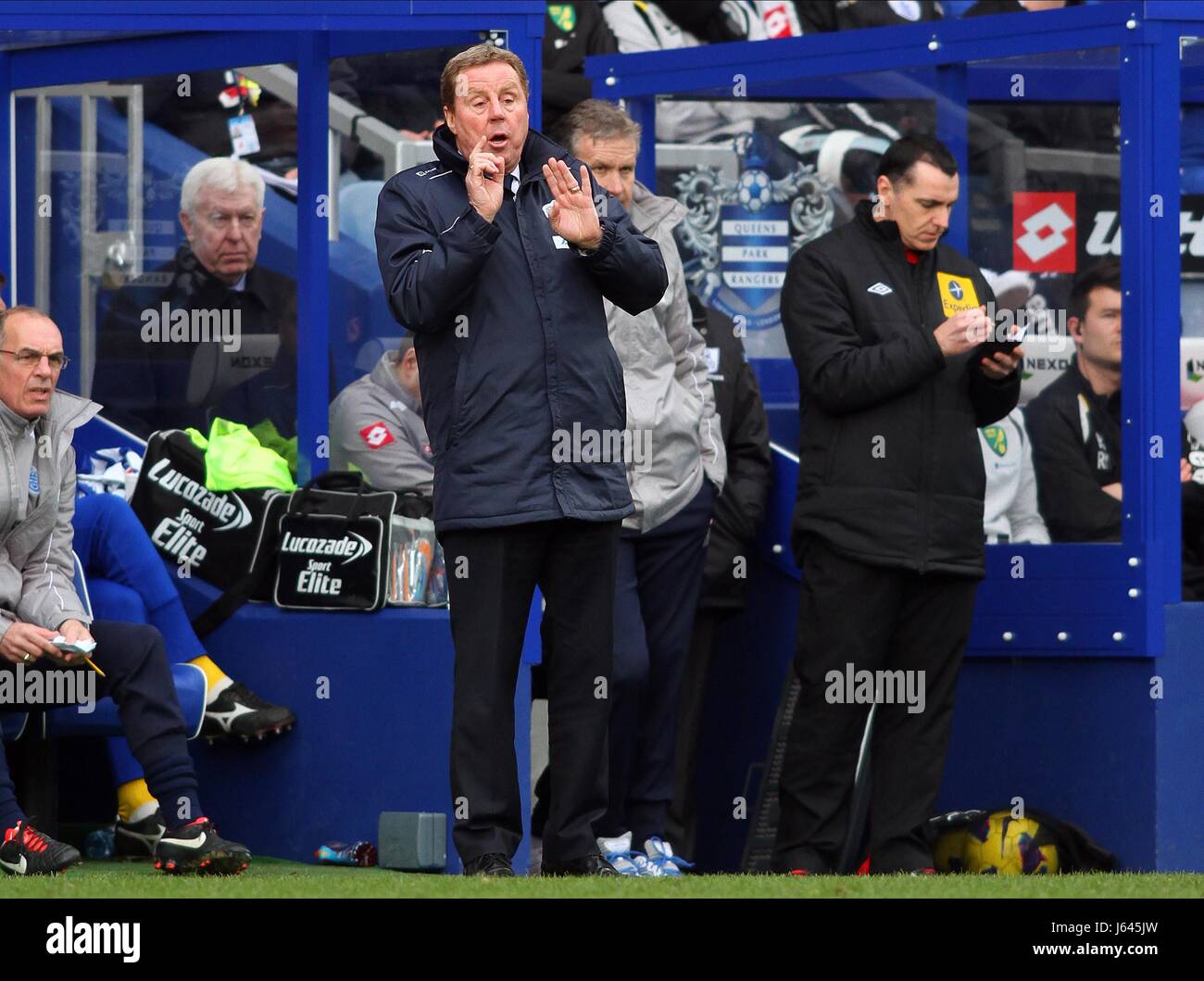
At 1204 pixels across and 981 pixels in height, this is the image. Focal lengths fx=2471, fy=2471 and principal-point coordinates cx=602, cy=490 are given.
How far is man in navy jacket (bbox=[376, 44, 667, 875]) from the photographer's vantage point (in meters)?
5.73

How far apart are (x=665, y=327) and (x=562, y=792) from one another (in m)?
1.70

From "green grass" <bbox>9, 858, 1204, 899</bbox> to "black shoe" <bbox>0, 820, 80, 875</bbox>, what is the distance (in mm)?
177

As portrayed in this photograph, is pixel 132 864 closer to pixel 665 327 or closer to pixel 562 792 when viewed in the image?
pixel 562 792

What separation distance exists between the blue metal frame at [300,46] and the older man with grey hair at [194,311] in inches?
7.4

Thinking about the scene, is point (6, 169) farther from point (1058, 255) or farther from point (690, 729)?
point (1058, 255)

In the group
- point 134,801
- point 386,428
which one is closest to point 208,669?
point 134,801

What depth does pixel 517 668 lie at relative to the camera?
5.88 meters

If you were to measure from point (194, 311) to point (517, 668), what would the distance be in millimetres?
2527

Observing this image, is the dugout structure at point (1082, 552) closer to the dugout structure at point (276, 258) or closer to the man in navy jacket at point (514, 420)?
the man in navy jacket at point (514, 420)

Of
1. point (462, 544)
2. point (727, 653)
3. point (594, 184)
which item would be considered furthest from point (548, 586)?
point (727, 653)

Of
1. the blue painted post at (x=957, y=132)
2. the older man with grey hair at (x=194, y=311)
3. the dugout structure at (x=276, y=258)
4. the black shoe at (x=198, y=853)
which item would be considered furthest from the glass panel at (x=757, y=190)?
the black shoe at (x=198, y=853)

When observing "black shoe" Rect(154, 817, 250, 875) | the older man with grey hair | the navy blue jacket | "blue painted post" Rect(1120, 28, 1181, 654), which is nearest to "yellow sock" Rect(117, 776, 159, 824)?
"black shoe" Rect(154, 817, 250, 875)

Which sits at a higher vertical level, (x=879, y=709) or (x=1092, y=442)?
(x=1092, y=442)

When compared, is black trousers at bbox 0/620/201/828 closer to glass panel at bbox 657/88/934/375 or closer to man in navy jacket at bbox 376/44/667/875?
man in navy jacket at bbox 376/44/667/875
